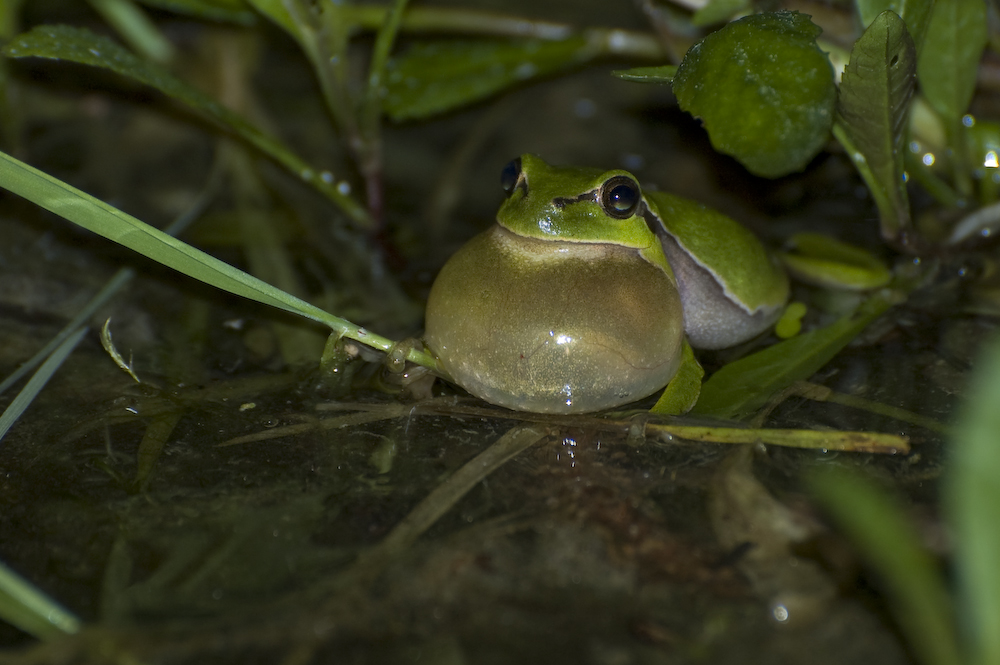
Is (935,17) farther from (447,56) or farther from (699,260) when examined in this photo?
(447,56)

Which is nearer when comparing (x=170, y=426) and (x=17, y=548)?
(x=17, y=548)

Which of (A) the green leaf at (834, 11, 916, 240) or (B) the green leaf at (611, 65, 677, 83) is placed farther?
(B) the green leaf at (611, 65, 677, 83)

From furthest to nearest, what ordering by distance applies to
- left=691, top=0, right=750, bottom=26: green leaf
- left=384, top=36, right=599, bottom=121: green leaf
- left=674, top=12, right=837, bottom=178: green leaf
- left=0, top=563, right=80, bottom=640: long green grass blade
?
left=384, top=36, right=599, bottom=121: green leaf, left=691, top=0, right=750, bottom=26: green leaf, left=674, top=12, right=837, bottom=178: green leaf, left=0, top=563, right=80, bottom=640: long green grass blade

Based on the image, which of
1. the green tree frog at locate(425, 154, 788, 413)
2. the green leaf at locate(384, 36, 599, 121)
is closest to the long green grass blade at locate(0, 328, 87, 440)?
the green tree frog at locate(425, 154, 788, 413)

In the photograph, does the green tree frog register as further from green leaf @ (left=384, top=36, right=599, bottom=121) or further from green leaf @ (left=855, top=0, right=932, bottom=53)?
green leaf @ (left=384, top=36, right=599, bottom=121)

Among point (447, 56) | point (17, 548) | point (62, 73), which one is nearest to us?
point (17, 548)

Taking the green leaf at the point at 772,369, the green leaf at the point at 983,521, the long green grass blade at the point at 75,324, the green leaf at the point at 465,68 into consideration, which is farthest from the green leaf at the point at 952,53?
the long green grass blade at the point at 75,324

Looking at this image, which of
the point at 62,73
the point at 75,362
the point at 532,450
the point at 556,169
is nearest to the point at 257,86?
the point at 62,73
